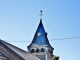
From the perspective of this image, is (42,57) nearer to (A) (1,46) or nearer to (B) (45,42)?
(B) (45,42)

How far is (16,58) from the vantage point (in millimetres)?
19922

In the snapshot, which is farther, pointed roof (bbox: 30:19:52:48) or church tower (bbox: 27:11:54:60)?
pointed roof (bbox: 30:19:52:48)

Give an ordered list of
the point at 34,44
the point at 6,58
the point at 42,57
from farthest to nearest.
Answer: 1. the point at 34,44
2. the point at 42,57
3. the point at 6,58

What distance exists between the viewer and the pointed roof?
3428 centimetres

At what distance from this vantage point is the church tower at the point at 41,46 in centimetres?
3249

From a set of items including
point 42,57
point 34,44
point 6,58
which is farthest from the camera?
point 34,44

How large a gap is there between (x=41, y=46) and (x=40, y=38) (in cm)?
244

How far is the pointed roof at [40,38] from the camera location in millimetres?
34281

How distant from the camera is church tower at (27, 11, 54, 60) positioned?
3249cm

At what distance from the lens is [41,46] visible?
33.6 m

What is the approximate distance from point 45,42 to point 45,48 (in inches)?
69.1

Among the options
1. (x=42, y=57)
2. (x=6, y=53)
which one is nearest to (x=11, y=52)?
(x=6, y=53)

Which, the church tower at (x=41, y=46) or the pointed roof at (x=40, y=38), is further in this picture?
the pointed roof at (x=40, y=38)

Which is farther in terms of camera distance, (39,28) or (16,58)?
(39,28)
